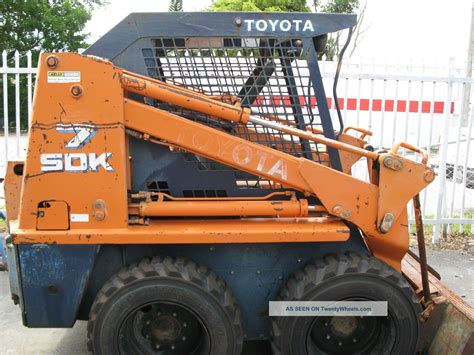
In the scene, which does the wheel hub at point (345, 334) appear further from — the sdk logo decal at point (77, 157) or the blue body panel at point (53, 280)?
the sdk logo decal at point (77, 157)

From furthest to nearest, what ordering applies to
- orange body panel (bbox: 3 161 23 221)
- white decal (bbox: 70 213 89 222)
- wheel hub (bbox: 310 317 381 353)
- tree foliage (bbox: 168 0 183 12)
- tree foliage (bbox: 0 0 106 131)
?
tree foliage (bbox: 168 0 183 12), tree foliage (bbox: 0 0 106 131), orange body panel (bbox: 3 161 23 221), wheel hub (bbox: 310 317 381 353), white decal (bbox: 70 213 89 222)

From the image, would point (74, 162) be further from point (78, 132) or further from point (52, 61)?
point (52, 61)

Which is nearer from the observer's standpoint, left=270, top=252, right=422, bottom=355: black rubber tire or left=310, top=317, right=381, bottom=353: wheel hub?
left=270, top=252, right=422, bottom=355: black rubber tire

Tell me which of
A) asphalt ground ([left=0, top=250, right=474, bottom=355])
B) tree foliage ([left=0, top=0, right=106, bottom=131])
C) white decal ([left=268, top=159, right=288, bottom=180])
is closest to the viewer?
white decal ([left=268, top=159, right=288, bottom=180])

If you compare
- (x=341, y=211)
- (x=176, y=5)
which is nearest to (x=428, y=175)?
(x=341, y=211)

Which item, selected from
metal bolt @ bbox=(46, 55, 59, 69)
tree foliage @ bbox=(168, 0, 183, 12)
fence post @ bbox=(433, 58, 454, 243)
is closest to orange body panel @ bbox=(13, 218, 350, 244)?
metal bolt @ bbox=(46, 55, 59, 69)

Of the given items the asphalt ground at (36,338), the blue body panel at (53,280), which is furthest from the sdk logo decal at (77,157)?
the asphalt ground at (36,338)

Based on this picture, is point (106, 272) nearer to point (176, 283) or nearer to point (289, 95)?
point (176, 283)

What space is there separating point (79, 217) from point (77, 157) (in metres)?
0.34

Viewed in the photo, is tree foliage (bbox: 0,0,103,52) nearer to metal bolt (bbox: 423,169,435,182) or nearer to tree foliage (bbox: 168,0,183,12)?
tree foliage (bbox: 168,0,183,12)

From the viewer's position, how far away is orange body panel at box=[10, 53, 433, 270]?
107 inches

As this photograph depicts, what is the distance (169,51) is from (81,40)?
26125mm

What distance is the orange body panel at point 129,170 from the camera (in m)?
2.72

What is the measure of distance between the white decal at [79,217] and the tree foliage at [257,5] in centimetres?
1553
